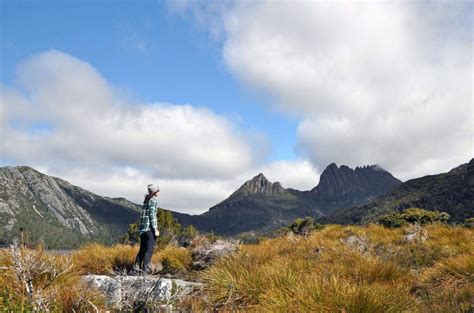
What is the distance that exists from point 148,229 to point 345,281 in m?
5.54

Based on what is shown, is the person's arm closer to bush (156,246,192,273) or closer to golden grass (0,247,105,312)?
bush (156,246,192,273)

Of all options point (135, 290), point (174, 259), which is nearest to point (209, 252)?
point (174, 259)

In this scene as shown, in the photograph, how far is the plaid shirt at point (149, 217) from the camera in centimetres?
1075

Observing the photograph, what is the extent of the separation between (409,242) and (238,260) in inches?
341

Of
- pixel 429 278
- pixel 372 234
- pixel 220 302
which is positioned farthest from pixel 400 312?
pixel 372 234

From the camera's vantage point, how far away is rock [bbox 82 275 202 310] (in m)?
5.90

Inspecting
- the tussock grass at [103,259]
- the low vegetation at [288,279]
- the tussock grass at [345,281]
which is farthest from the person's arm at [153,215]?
the tussock grass at [345,281]

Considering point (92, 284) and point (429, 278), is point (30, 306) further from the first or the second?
point (429, 278)

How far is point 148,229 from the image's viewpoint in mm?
10750

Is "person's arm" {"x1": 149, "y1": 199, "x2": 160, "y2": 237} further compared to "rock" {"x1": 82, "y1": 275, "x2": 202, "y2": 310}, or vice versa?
"person's arm" {"x1": 149, "y1": 199, "x2": 160, "y2": 237}

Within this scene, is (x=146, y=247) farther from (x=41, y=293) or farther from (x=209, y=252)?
(x=41, y=293)

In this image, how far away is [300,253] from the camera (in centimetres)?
1188

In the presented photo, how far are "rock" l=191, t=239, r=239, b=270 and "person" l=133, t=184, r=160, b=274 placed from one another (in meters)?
1.50

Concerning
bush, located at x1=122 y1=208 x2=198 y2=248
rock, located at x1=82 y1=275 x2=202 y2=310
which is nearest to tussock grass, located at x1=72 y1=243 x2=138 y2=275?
bush, located at x1=122 y1=208 x2=198 y2=248
